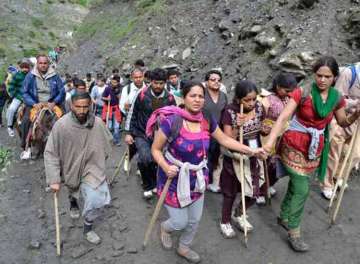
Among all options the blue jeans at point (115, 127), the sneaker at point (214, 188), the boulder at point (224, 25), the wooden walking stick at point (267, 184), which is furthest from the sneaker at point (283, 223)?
the boulder at point (224, 25)

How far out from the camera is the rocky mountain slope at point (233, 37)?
31.4 ft

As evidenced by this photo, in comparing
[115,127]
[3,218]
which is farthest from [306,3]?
[3,218]

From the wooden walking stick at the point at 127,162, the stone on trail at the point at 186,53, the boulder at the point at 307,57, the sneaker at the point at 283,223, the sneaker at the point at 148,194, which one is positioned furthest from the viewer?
the stone on trail at the point at 186,53

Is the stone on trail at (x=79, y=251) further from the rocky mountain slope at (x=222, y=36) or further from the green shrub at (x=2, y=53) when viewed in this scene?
the green shrub at (x=2, y=53)

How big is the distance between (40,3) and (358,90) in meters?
42.7

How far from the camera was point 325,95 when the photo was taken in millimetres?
4219

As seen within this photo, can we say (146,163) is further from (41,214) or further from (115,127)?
(115,127)

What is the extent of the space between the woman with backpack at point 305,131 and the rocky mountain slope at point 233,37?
502 centimetres

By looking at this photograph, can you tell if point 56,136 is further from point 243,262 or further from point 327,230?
point 327,230

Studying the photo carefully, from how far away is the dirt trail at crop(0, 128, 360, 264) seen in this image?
4.68m

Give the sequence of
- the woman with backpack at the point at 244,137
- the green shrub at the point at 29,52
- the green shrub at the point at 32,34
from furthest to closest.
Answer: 1. the green shrub at the point at 32,34
2. the green shrub at the point at 29,52
3. the woman with backpack at the point at 244,137

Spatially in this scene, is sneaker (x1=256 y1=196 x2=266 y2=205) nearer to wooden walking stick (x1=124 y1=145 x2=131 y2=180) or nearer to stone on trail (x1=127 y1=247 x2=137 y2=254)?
stone on trail (x1=127 y1=247 x2=137 y2=254)

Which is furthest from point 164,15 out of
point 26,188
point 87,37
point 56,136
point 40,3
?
point 40,3

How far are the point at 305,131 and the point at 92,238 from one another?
311 centimetres
